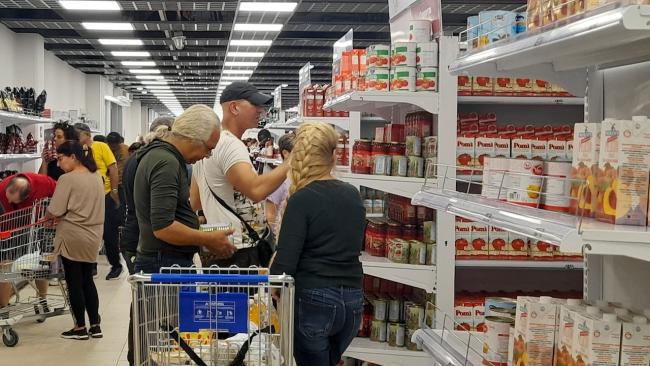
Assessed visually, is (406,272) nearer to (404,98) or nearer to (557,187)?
(404,98)

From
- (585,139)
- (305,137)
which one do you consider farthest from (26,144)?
(585,139)

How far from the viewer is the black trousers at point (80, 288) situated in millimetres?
6066

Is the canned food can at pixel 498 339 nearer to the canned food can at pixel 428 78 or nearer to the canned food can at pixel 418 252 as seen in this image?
the canned food can at pixel 418 252

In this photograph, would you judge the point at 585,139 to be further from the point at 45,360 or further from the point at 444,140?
the point at 45,360

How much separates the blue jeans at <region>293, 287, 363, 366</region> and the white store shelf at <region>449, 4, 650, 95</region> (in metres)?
1.02

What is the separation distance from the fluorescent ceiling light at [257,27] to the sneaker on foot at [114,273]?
4427mm

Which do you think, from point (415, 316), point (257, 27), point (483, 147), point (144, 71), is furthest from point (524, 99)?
point (144, 71)

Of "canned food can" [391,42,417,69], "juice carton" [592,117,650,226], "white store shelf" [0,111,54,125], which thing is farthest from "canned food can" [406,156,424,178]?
"white store shelf" [0,111,54,125]

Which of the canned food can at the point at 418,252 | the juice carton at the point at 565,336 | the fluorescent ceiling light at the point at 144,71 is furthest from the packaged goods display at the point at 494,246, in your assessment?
the fluorescent ceiling light at the point at 144,71

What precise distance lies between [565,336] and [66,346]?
4.94 metres

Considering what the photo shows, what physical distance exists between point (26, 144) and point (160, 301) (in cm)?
793

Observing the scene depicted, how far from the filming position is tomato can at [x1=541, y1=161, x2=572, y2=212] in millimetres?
2123

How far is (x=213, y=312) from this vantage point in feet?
8.01

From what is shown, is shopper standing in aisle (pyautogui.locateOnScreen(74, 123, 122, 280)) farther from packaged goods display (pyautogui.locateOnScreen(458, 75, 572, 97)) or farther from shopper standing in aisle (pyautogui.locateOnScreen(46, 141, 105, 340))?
packaged goods display (pyautogui.locateOnScreen(458, 75, 572, 97))
